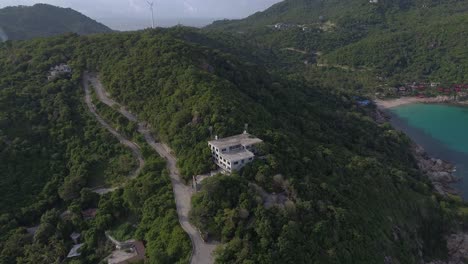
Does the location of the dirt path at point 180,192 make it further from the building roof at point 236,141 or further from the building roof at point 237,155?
the building roof at point 236,141

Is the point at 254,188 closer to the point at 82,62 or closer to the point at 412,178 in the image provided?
the point at 412,178

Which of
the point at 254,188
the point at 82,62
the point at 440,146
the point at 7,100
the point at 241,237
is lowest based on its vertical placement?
the point at 440,146

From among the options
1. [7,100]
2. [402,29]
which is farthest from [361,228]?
[402,29]

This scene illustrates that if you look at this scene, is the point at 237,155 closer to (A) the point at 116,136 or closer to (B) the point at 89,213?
(B) the point at 89,213

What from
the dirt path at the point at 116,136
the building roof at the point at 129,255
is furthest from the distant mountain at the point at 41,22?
the building roof at the point at 129,255

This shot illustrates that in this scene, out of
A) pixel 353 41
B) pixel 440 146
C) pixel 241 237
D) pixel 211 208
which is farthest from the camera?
pixel 353 41

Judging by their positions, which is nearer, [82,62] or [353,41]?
→ [82,62]

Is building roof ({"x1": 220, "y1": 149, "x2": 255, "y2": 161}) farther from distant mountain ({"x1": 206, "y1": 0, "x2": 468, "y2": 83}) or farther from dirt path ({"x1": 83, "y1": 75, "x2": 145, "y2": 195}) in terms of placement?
distant mountain ({"x1": 206, "y1": 0, "x2": 468, "y2": 83})
